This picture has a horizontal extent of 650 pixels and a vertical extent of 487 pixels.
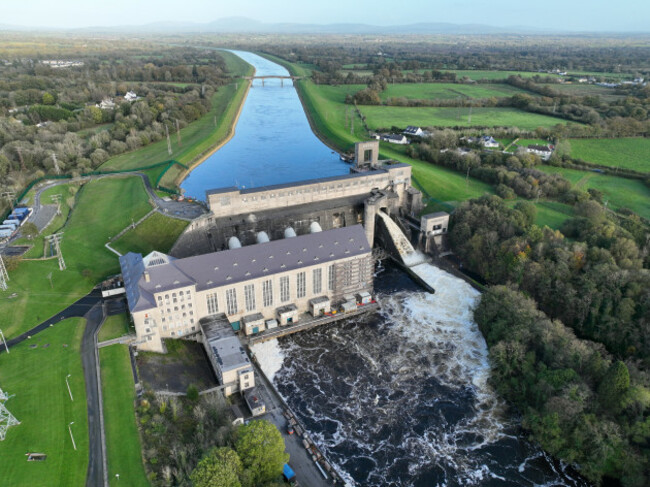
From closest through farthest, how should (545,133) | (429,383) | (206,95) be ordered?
(429,383) < (545,133) < (206,95)

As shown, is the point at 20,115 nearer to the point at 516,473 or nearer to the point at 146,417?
the point at 146,417

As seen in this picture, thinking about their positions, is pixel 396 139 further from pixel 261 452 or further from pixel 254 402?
pixel 261 452

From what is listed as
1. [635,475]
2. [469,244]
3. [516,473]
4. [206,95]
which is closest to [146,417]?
[516,473]

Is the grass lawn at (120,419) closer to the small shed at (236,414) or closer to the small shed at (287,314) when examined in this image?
the small shed at (236,414)

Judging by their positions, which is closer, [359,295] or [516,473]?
[516,473]

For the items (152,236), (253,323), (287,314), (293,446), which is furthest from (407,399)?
(152,236)
